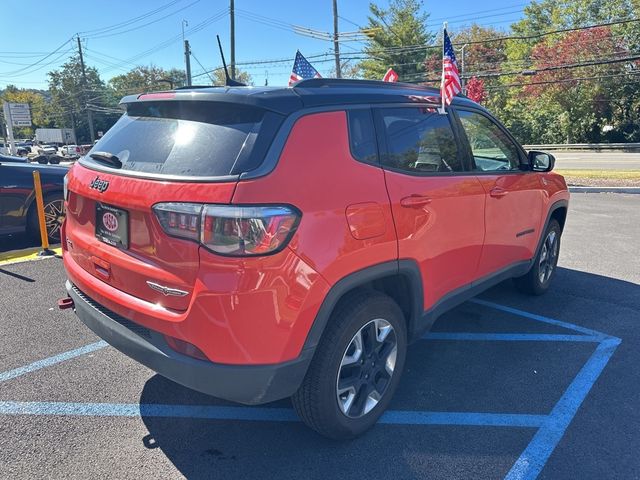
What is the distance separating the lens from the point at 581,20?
1469 inches

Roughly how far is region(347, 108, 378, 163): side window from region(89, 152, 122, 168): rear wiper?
127cm

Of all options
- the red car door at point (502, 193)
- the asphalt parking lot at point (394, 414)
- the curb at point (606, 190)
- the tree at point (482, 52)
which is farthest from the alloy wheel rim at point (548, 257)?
the tree at point (482, 52)

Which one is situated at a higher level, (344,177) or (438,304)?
(344,177)

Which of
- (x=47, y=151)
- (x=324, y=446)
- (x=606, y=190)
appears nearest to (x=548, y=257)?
(x=324, y=446)

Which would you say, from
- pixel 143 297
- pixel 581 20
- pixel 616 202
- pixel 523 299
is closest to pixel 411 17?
pixel 581 20

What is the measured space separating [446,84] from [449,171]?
0.75 meters

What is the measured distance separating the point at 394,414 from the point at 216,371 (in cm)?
131

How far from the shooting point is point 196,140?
93.4 inches

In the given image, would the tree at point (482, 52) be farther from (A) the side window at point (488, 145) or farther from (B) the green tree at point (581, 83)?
(A) the side window at point (488, 145)

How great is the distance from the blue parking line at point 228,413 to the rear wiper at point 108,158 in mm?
1475

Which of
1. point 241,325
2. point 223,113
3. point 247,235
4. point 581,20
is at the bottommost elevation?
point 241,325

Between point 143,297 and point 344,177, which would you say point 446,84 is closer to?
point 344,177

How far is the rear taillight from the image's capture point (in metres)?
2.06

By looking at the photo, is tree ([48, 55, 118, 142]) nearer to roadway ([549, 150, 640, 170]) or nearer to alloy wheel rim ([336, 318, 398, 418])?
roadway ([549, 150, 640, 170])
